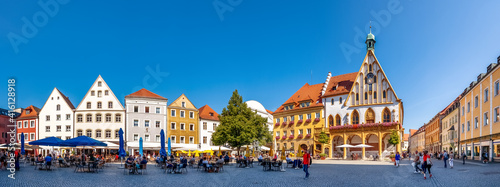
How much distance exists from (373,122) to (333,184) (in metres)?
42.6

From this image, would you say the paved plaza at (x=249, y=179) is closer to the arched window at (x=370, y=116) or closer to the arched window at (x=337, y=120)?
the arched window at (x=370, y=116)

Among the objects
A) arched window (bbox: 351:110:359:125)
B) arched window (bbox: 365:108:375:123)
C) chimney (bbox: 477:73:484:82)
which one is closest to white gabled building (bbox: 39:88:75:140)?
arched window (bbox: 351:110:359:125)

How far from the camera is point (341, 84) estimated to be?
65438mm

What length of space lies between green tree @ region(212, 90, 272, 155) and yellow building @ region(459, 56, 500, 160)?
81.9ft

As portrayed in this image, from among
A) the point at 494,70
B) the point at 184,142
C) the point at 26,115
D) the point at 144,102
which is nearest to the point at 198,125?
Answer: the point at 184,142

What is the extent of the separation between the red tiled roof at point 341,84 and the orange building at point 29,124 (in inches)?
1881

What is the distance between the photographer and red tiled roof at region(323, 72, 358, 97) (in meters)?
63.7

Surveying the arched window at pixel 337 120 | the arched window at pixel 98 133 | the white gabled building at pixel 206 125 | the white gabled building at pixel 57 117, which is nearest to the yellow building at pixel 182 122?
the white gabled building at pixel 206 125

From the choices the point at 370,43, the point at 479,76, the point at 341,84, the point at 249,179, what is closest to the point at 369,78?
the point at 370,43

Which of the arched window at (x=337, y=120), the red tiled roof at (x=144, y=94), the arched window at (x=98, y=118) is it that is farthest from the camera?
the red tiled roof at (x=144, y=94)

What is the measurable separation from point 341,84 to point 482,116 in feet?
84.3

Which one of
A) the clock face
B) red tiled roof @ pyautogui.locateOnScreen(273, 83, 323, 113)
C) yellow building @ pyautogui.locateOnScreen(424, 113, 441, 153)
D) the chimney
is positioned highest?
the clock face

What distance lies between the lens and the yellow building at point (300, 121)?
63656 millimetres

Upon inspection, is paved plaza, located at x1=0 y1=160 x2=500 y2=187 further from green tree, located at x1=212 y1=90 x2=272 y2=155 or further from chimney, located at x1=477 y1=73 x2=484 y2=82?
green tree, located at x1=212 y1=90 x2=272 y2=155
